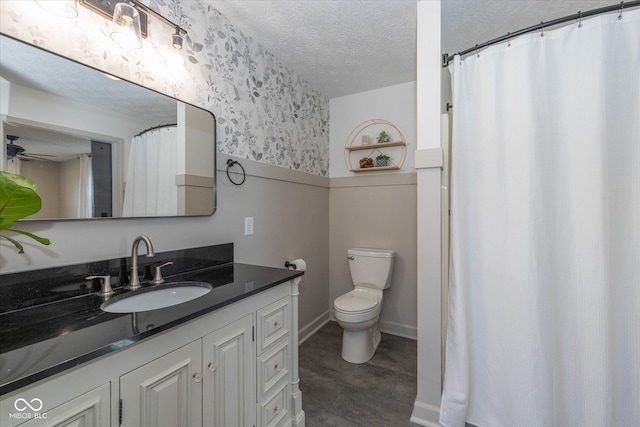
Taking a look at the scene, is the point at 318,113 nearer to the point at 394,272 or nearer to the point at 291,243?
the point at 291,243

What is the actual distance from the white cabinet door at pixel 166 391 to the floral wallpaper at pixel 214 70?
1.23m

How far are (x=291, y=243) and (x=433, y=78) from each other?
1617 millimetres

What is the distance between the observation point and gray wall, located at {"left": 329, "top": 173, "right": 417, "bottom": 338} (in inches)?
102

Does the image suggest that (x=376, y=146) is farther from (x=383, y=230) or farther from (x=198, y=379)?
(x=198, y=379)

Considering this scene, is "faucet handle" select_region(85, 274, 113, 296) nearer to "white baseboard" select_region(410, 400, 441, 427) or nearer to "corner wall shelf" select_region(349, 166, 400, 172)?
"white baseboard" select_region(410, 400, 441, 427)

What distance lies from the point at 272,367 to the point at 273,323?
0.21 metres

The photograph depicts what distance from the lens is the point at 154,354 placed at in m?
0.84

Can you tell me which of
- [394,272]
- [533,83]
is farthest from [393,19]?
[394,272]

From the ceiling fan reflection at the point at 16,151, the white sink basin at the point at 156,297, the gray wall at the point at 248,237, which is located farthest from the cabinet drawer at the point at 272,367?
the ceiling fan reflection at the point at 16,151

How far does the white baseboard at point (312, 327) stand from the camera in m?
2.46

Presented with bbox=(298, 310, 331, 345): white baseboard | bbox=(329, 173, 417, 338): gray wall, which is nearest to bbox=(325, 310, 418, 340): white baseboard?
bbox=(329, 173, 417, 338): gray wall

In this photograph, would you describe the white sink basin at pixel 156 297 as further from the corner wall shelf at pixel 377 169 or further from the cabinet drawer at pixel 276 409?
the corner wall shelf at pixel 377 169

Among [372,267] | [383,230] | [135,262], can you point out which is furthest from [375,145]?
[135,262]

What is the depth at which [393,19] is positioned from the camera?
1761 millimetres
